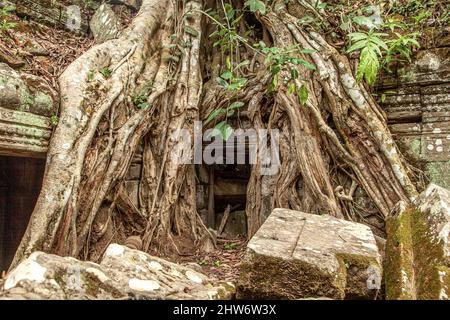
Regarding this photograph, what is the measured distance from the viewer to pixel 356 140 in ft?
10.5

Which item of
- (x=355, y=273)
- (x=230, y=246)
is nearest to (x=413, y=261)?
(x=355, y=273)

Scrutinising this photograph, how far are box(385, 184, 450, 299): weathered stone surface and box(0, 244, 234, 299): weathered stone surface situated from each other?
2.64 feet

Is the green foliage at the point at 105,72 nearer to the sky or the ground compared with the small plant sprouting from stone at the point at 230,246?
nearer to the sky

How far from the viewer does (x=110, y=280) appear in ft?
5.42

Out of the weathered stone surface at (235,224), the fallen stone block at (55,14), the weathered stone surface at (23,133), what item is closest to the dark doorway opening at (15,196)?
the fallen stone block at (55,14)

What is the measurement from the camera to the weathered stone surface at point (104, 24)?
4.00 metres

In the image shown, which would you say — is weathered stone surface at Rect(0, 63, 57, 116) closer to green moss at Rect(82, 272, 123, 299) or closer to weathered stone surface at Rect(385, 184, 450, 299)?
green moss at Rect(82, 272, 123, 299)

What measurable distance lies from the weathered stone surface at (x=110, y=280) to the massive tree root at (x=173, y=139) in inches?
35.0

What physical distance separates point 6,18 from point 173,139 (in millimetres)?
1849

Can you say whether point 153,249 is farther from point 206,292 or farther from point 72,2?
point 72,2

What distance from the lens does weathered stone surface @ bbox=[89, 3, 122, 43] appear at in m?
4.00

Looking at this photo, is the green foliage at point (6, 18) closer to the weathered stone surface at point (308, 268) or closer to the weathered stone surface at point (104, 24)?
the weathered stone surface at point (104, 24)

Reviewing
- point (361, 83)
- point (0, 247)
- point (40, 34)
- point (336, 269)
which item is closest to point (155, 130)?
point (40, 34)

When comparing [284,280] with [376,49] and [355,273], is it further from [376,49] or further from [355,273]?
[376,49]
